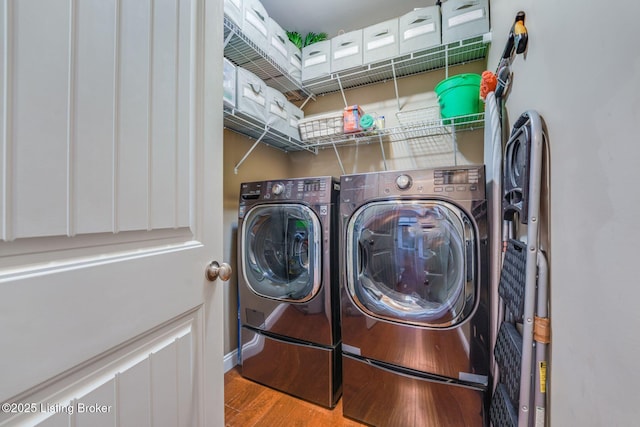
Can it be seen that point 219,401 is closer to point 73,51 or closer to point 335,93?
point 73,51

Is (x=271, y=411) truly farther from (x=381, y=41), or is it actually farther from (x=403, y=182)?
(x=381, y=41)

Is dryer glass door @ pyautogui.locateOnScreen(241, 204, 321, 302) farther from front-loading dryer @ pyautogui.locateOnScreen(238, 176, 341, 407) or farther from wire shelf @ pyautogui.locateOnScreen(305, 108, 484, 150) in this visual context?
wire shelf @ pyautogui.locateOnScreen(305, 108, 484, 150)

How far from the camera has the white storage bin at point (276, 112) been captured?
69.3 inches

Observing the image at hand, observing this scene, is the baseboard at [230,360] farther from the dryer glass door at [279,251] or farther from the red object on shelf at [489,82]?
the red object on shelf at [489,82]

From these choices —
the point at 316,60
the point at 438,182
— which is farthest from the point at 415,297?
the point at 316,60

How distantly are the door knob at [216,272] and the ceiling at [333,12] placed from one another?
77.1 inches

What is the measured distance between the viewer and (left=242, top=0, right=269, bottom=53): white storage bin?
144cm

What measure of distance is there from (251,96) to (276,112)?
0.26 meters

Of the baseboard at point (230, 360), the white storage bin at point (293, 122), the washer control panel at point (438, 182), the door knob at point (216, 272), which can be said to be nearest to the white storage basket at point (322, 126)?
the white storage bin at point (293, 122)

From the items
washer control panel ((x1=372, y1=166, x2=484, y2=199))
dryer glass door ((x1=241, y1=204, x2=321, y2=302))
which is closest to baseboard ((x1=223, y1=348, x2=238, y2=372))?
dryer glass door ((x1=241, y1=204, x2=321, y2=302))

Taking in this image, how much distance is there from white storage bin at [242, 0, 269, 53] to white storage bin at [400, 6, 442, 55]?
934 mm

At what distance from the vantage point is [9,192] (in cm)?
34

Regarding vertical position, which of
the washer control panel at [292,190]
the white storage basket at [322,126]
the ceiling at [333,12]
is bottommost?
the washer control panel at [292,190]

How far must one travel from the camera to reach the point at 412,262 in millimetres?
1293
